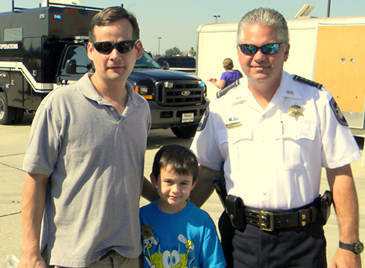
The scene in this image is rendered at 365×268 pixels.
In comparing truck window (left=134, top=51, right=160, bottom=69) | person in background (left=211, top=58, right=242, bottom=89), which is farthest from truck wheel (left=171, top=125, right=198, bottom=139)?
truck window (left=134, top=51, right=160, bottom=69)

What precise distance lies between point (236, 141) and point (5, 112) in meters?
9.83

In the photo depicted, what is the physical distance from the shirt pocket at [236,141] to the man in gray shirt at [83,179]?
0.52 m

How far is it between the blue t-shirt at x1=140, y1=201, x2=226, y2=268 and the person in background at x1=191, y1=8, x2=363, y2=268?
0.47 ft

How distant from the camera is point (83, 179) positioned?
177 centimetres

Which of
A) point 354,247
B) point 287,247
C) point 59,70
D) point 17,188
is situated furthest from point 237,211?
point 59,70

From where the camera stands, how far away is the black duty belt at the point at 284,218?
1.97 metres

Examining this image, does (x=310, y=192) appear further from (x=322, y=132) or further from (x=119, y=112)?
(x=119, y=112)

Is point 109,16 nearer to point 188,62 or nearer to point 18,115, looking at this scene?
point 18,115

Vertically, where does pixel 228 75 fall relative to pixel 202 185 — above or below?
above

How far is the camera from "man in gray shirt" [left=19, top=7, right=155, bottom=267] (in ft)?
5.72

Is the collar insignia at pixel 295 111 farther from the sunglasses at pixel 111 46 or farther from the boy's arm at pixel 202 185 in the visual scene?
the sunglasses at pixel 111 46

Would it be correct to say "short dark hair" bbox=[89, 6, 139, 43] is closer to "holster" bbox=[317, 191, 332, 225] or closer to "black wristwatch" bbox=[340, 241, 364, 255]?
"holster" bbox=[317, 191, 332, 225]

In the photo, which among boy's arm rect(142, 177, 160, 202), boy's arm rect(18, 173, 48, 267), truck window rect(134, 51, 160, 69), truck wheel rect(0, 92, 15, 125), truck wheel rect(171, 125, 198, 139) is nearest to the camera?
boy's arm rect(18, 173, 48, 267)

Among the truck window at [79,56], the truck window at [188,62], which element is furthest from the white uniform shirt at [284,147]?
the truck window at [188,62]
